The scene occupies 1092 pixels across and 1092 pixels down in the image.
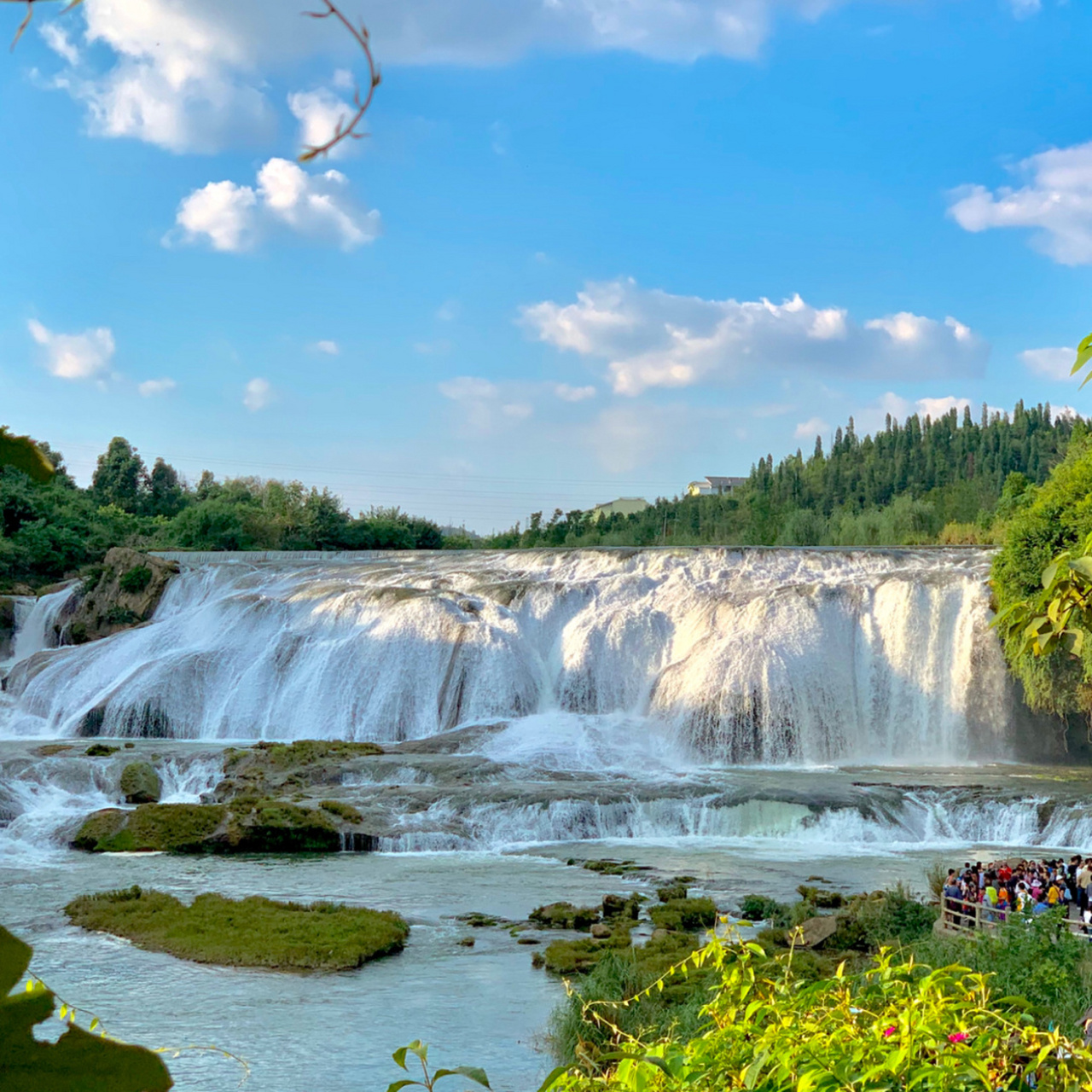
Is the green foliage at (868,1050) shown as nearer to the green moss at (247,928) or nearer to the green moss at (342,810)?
the green moss at (247,928)

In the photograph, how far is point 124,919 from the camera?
15.5m

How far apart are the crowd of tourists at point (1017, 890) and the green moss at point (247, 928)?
21.4 feet

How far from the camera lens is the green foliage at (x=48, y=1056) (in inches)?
22.6

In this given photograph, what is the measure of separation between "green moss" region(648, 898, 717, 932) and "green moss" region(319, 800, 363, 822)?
7132 millimetres

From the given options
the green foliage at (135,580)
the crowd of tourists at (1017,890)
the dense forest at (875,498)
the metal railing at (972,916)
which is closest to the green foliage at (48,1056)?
the metal railing at (972,916)

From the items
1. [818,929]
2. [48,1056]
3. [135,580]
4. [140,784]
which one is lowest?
[818,929]

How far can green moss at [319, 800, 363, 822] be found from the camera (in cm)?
2161

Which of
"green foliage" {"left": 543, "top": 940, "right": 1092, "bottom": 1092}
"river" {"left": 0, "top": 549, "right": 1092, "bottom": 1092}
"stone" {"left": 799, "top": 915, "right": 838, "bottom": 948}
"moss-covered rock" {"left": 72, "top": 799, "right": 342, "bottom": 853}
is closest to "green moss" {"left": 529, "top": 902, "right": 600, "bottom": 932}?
"river" {"left": 0, "top": 549, "right": 1092, "bottom": 1092}

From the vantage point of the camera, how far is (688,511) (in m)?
63.6

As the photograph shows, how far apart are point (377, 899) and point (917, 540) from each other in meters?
35.0

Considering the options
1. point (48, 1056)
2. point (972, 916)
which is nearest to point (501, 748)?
point (972, 916)

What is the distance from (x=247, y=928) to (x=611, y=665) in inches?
701

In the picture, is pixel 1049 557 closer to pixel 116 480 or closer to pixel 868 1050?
pixel 868 1050

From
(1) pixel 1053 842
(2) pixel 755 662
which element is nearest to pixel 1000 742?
(2) pixel 755 662
